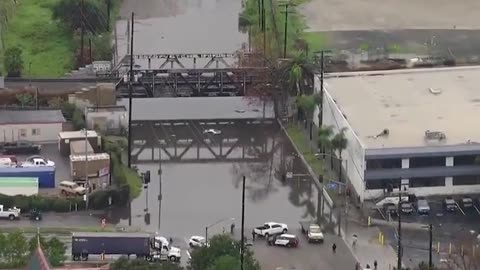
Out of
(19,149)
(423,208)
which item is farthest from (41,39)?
(423,208)

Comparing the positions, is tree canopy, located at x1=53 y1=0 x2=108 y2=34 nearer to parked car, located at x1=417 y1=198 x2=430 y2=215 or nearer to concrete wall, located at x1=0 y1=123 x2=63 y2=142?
concrete wall, located at x1=0 y1=123 x2=63 y2=142

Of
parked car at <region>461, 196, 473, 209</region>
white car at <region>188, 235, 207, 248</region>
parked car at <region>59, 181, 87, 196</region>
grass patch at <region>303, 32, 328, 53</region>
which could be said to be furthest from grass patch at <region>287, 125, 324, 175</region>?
grass patch at <region>303, 32, 328, 53</region>

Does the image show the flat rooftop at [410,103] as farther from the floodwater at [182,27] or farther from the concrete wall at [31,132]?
the floodwater at [182,27]

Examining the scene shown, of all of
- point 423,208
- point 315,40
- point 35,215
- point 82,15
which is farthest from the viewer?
point 82,15

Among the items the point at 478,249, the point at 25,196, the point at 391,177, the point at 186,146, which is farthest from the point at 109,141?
the point at 478,249

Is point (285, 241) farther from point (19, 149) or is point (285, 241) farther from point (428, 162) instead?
point (19, 149)
